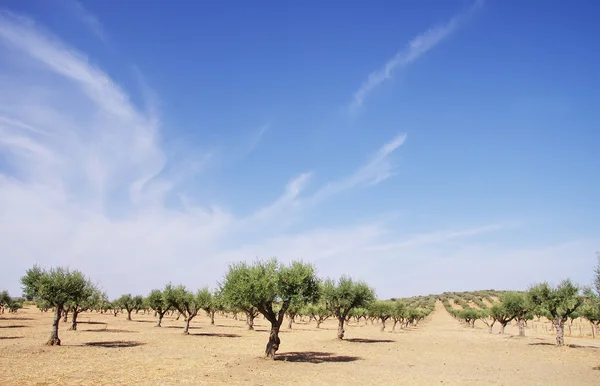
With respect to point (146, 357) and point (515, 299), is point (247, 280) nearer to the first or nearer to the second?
point (146, 357)

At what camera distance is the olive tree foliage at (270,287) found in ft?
112

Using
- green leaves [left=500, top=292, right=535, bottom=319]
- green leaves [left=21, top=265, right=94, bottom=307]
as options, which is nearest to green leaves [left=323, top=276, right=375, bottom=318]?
green leaves [left=21, top=265, right=94, bottom=307]

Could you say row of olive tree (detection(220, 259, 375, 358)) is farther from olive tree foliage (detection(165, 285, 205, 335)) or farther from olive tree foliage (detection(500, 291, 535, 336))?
olive tree foliage (detection(500, 291, 535, 336))

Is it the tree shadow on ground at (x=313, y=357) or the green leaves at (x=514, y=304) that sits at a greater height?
Answer: the green leaves at (x=514, y=304)

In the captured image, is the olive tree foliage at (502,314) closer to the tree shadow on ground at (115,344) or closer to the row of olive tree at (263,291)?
the row of olive tree at (263,291)

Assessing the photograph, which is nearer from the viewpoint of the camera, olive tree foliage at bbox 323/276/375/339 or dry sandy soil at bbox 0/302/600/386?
dry sandy soil at bbox 0/302/600/386

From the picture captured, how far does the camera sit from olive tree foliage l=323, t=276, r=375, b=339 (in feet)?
182

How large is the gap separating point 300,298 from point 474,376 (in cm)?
1633

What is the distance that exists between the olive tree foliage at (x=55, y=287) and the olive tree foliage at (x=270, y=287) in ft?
67.5

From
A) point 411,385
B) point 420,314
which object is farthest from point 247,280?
point 420,314

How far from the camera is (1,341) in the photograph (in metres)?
43.8

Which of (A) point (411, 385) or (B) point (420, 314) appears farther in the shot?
(B) point (420, 314)

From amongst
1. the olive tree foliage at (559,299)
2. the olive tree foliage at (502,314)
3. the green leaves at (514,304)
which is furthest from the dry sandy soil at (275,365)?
the olive tree foliage at (502,314)

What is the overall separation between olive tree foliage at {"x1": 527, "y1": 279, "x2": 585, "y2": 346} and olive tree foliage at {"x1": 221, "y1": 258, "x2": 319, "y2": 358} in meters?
41.9
